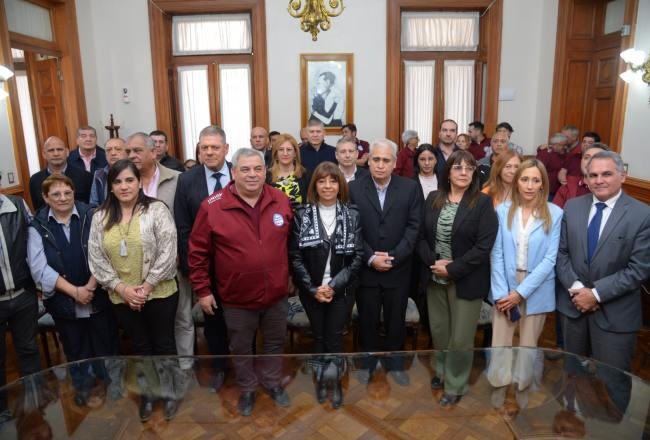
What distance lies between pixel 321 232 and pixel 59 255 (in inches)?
54.4

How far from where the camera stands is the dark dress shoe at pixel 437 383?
2184 millimetres

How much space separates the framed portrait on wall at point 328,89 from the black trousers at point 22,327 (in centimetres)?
472

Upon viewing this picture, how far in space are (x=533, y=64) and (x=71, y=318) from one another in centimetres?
648

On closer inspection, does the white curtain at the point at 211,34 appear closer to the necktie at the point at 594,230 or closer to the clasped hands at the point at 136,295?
the clasped hands at the point at 136,295

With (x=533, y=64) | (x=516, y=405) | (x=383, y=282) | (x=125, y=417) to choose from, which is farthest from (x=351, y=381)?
(x=533, y=64)

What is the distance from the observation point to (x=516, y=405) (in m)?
2.15

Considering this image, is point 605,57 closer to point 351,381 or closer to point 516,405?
point 516,405

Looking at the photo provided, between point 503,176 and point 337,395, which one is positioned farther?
point 503,176

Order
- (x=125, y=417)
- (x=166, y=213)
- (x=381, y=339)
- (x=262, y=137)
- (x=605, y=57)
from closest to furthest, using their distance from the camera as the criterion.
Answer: (x=125, y=417) < (x=166, y=213) < (x=381, y=339) < (x=262, y=137) < (x=605, y=57)

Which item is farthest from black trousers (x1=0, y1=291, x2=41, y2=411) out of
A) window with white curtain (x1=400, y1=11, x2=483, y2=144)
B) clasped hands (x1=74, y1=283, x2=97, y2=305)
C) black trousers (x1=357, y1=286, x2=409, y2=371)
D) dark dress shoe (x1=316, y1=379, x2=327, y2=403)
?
window with white curtain (x1=400, y1=11, x2=483, y2=144)

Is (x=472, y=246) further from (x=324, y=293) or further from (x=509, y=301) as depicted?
(x=324, y=293)

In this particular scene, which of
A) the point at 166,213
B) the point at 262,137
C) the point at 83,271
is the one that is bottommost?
the point at 83,271

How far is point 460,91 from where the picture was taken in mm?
6820

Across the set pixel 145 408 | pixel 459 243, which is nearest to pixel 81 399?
pixel 145 408
